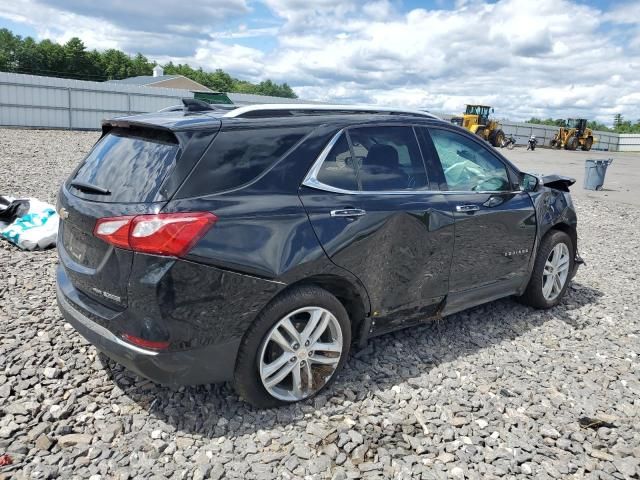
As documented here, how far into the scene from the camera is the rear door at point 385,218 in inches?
122

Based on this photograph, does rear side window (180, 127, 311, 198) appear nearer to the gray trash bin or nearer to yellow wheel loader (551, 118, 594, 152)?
the gray trash bin

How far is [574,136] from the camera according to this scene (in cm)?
4281

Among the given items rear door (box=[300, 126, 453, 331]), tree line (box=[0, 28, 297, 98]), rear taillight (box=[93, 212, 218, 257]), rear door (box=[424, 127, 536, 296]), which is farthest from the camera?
tree line (box=[0, 28, 297, 98])

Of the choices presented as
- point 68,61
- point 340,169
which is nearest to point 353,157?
point 340,169

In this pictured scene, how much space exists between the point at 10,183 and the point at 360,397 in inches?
335

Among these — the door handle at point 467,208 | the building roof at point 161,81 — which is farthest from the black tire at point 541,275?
the building roof at point 161,81

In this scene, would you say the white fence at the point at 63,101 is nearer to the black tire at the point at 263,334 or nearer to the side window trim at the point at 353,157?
the side window trim at the point at 353,157

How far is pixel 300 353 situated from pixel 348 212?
0.87 m

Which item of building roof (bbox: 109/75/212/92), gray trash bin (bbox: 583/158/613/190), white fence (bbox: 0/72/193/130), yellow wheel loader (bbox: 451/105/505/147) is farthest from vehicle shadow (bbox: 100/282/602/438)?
building roof (bbox: 109/75/212/92)

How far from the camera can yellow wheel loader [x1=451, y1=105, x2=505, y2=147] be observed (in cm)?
3509

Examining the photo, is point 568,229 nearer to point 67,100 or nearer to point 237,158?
point 237,158

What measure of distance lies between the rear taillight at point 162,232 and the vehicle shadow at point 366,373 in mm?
1053

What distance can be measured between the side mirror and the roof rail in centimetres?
117

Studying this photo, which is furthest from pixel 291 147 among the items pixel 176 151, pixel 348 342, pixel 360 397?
pixel 360 397
